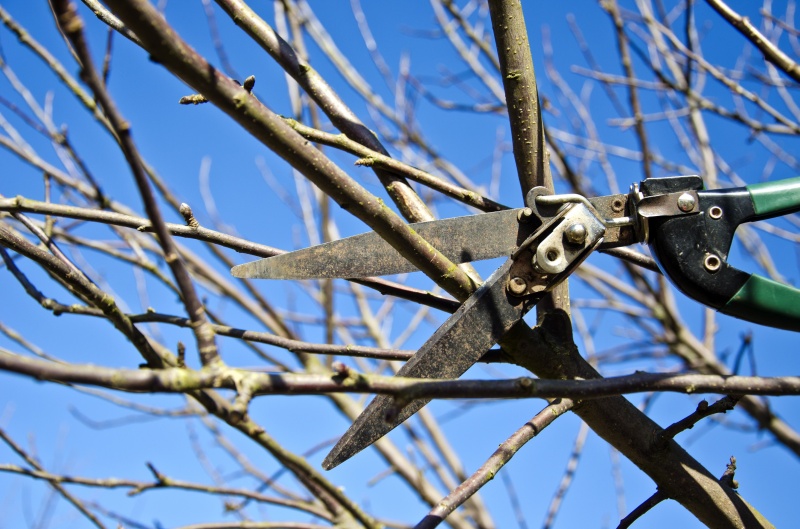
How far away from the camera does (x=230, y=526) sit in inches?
84.7

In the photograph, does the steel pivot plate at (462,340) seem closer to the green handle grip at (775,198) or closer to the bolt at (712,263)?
the bolt at (712,263)

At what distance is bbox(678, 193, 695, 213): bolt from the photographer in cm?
143

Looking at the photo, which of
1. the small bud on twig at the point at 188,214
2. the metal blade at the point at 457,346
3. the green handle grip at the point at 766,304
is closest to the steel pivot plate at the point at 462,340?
the metal blade at the point at 457,346

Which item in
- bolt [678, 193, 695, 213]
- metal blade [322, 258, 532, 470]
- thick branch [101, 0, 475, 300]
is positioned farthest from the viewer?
bolt [678, 193, 695, 213]

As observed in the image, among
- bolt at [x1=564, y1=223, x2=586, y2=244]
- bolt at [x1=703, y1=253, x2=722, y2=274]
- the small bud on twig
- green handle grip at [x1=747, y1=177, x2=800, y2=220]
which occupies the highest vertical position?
green handle grip at [x1=747, y1=177, x2=800, y2=220]

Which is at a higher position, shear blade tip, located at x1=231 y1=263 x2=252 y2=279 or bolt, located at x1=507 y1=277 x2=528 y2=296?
shear blade tip, located at x1=231 y1=263 x2=252 y2=279

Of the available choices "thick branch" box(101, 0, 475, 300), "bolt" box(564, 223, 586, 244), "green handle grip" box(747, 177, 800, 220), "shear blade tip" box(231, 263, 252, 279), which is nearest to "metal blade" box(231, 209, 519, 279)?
"shear blade tip" box(231, 263, 252, 279)

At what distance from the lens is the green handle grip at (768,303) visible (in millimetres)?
1354

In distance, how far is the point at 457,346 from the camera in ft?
4.34

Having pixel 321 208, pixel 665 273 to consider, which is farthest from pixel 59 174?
pixel 665 273

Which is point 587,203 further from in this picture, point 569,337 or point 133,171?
point 133,171

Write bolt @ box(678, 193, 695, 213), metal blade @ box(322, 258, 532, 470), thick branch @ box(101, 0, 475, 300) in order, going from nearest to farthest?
1. thick branch @ box(101, 0, 475, 300)
2. metal blade @ box(322, 258, 532, 470)
3. bolt @ box(678, 193, 695, 213)

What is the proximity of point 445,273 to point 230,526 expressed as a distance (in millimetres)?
1384

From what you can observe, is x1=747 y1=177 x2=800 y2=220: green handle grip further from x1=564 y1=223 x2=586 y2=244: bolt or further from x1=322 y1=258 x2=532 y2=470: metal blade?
x1=322 y1=258 x2=532 y2=470: metal blade
